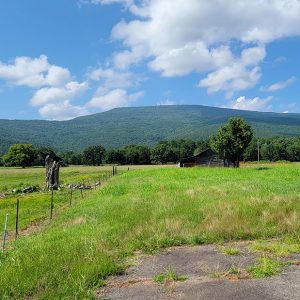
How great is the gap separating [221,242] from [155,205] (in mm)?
6058

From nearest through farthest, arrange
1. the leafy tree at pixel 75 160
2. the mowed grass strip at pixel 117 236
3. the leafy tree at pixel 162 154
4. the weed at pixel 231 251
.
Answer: the mowed grass strip at pixel 117 236, the weed at pixel 231 251, the leafy tree at pixel 162 154, the leafy tree at pixel 75 160

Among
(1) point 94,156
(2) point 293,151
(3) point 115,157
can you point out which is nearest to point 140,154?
(3) point 115,157

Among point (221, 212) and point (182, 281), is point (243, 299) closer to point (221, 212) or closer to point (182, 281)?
point (182, 281)

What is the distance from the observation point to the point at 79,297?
7.66 metres

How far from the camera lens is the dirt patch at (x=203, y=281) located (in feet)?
24.8

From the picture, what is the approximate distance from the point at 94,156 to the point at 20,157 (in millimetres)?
26417

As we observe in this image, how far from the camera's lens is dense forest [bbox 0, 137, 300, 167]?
138875 millimetres

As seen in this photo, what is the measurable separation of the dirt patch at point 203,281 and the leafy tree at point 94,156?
14143 centimetres

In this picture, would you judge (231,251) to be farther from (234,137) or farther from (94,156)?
(94,156)

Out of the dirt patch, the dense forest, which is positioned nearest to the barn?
the dense forest

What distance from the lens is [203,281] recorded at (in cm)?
835

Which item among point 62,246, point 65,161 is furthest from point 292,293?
point 65,161

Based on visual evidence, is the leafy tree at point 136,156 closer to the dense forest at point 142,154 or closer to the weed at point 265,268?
the dense forest at point 142,154

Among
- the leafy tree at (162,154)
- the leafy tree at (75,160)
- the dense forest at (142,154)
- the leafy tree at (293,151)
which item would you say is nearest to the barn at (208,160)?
the dense forest at (142,154)
